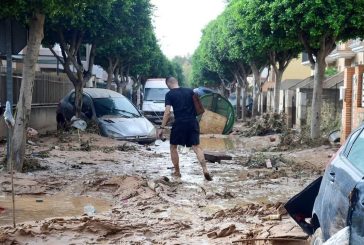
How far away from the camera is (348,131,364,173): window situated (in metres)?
4.38

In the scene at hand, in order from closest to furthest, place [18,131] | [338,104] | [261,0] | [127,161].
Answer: [18,131] → [127,161] → [261,0] → [338,104]

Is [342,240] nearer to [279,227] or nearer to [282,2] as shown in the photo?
[279,227]

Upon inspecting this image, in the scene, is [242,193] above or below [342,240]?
below

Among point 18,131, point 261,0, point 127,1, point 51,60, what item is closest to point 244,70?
point 51,60

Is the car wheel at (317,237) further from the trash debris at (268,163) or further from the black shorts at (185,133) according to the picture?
the trash debris at (268,163)

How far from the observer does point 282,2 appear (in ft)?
52.6

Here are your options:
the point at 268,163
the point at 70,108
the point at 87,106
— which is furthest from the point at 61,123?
the point at 268,163

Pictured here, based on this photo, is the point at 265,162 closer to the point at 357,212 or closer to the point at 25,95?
the point at 25,95

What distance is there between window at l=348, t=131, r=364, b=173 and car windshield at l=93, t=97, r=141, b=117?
1461 centimetres

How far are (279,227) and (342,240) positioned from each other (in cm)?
227

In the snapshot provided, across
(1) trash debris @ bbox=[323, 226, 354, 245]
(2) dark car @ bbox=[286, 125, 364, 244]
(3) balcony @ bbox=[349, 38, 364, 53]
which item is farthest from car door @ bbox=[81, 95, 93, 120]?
(3) balcony @ bbox=[349, 38, 364, 53]

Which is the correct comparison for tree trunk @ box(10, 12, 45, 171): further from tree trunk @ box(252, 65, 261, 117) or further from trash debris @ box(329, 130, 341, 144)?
tree trunk @ box(252, 65, 261, 117)

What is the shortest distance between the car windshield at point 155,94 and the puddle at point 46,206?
24.3 metres

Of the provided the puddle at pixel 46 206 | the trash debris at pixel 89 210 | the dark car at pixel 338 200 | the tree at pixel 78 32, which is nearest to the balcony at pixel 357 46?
the tree at pixel 78 32
